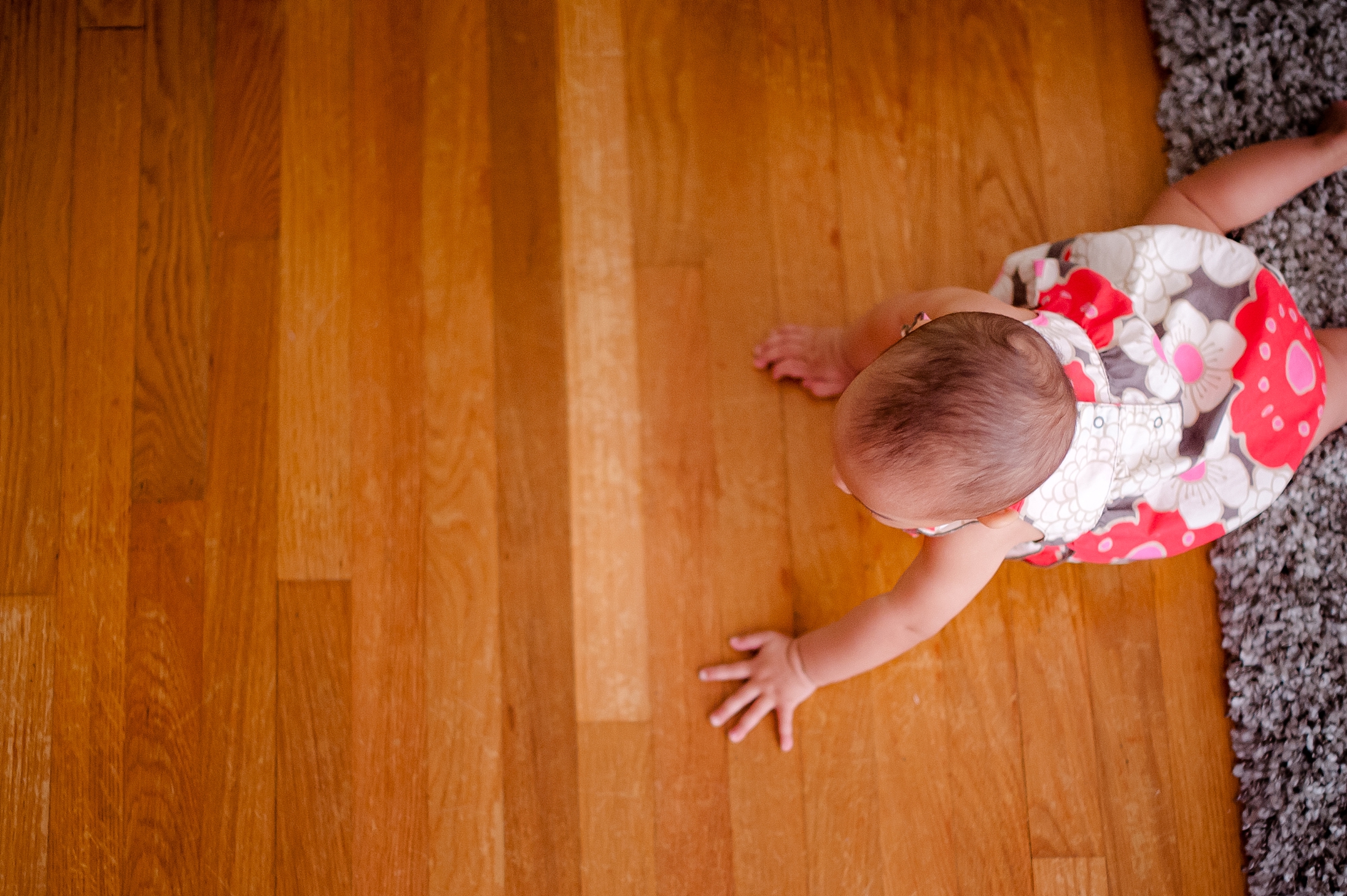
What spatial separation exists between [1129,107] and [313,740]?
1.10 m

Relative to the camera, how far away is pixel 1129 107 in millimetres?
1009

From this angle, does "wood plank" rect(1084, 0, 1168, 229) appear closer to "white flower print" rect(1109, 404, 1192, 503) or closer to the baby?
the baby

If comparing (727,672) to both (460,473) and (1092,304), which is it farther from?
(1092,304)

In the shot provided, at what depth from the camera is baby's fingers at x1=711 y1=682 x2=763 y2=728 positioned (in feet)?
2.90

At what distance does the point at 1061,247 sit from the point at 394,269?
68 centimetres

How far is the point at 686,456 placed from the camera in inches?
36.7

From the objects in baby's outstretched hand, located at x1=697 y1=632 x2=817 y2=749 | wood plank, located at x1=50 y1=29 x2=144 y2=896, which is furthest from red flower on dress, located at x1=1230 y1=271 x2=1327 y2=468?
wood plank, located at x1=50 y1=29 x2=144 y2=896

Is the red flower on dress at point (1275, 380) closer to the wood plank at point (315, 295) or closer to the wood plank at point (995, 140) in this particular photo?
the wood plank at point (995, 140)

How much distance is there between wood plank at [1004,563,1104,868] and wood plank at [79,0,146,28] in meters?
1.10

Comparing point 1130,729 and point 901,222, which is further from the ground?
point 901,222

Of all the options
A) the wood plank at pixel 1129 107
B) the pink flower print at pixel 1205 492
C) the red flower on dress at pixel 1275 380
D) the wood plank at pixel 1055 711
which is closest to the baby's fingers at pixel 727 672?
Answer: the wood plank at pixel 1055 711

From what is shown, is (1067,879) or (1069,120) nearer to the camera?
(1067,879)

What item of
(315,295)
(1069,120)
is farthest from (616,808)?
(1069,120)

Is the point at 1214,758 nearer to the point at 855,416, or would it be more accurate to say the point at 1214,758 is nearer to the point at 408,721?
the point at 855,416
